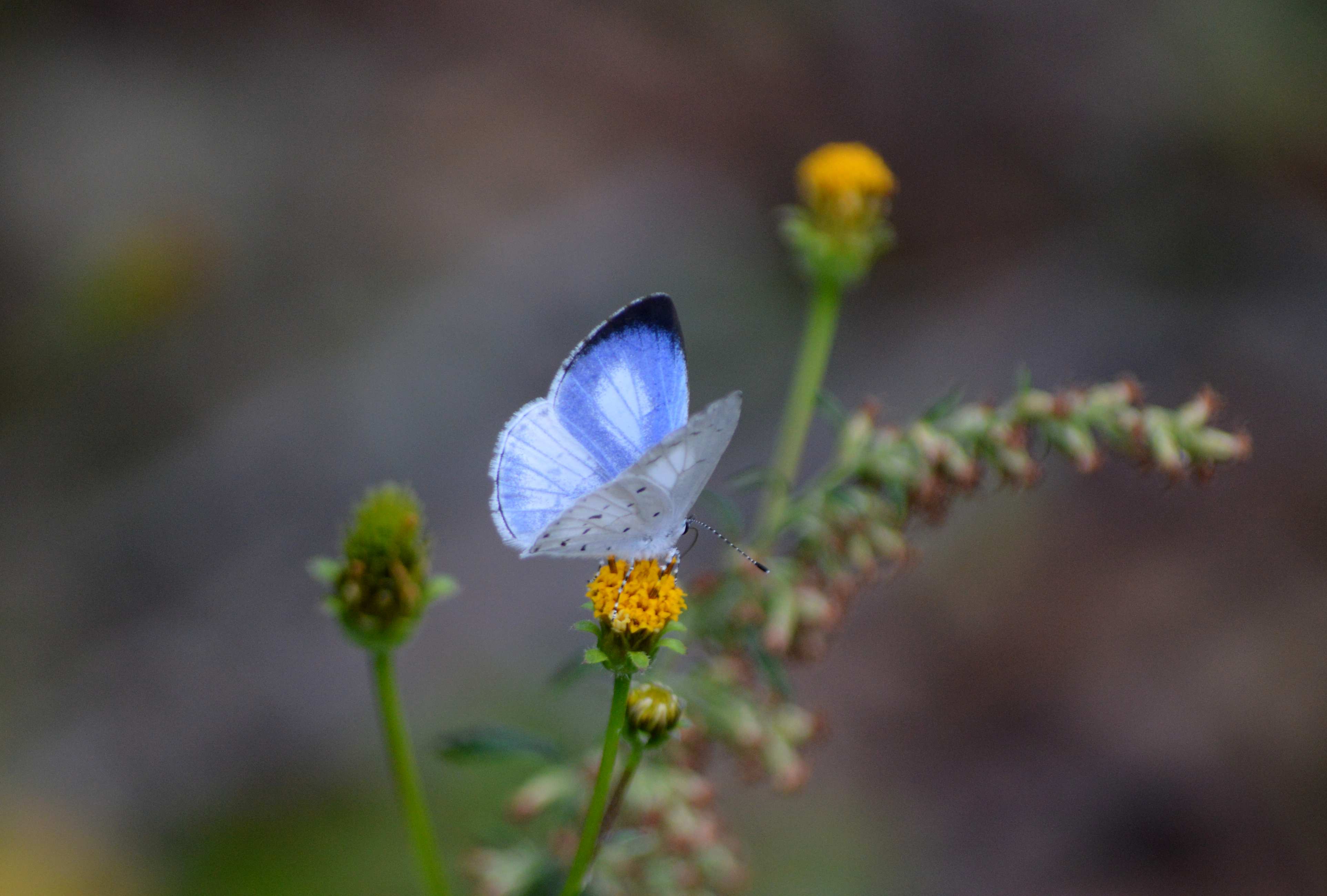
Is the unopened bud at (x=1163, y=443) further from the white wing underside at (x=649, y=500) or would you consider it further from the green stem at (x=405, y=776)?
the green stem at (x=405, y=776)

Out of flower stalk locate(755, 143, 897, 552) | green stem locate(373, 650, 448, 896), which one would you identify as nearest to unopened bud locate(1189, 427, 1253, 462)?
flower stalk locate(755, 143, 897, 552)

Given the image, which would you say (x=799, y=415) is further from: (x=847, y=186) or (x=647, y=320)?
(x=847, y=186)

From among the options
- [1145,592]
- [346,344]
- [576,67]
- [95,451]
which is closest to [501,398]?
[346,344]

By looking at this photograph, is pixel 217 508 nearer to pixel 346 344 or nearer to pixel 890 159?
pixel 346 344

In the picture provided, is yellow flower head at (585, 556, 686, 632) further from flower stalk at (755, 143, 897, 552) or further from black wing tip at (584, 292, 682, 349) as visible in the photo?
flower stalk at (755, 143, 897, 552)

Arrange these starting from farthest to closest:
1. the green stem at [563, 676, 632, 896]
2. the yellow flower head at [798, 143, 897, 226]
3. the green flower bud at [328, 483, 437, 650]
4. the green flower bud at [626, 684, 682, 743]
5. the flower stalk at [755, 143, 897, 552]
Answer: the yellow flower head at [798, 143, 897, 226] → the flower stalk at [755, 143, 897, 552] → the green flower bud at [328, 483, 437, 650] → the green flower bud at [626, 684, 682, 743] → the green stem at [563, 676, 632, 896]

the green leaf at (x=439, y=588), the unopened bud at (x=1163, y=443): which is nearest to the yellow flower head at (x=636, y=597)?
the green leaf at (x=439, y=588)

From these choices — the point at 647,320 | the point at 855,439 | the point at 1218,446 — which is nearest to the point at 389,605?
the point at 647,320
